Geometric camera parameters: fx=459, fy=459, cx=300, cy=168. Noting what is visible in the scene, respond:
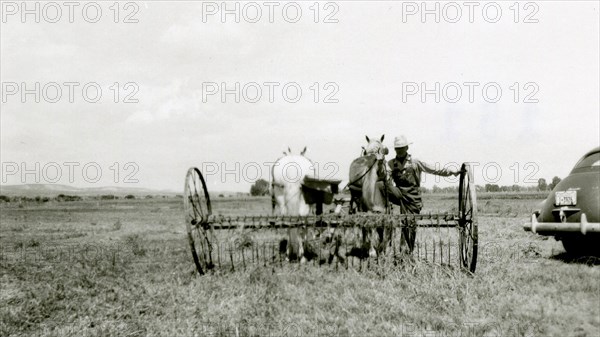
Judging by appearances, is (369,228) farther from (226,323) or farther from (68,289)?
(68,289)

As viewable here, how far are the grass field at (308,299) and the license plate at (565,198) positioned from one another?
1.05 metres

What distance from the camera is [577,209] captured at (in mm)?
7801

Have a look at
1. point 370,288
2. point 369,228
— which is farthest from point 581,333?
point 369,228

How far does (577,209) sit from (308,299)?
502 cm

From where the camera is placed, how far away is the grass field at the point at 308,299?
16.7 ft

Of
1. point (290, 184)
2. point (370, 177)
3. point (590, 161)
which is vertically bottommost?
point (290, 184)

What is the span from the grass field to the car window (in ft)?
5.75

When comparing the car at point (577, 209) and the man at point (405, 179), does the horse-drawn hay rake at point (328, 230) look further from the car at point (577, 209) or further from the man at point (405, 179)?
the car at point (577, 209)

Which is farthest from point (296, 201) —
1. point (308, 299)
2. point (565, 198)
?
point (565, 198)

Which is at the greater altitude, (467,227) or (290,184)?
(290,184)

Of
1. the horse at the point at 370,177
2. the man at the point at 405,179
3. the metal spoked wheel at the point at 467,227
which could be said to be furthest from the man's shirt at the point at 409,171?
the metal spoked wheel at the point at 467,227

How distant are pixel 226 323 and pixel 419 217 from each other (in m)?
3.56

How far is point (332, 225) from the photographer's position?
7738 mm

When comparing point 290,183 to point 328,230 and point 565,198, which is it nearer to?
point 328,230
